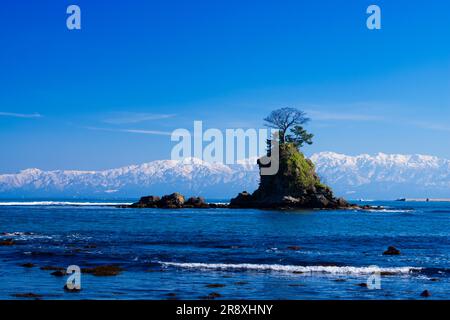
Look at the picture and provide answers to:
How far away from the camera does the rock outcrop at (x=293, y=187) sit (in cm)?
15050

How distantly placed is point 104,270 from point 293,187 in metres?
120

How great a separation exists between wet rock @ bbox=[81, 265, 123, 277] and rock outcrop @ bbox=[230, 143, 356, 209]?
380 feet

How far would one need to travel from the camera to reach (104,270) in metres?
34.7

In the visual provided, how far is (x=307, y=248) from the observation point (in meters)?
52.1

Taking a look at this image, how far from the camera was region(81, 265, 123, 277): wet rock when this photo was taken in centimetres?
3388

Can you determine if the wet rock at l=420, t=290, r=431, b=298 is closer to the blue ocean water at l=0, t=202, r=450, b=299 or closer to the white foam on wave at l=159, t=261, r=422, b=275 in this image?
the blue ocean water at l=0, t=202, r=450, b=299

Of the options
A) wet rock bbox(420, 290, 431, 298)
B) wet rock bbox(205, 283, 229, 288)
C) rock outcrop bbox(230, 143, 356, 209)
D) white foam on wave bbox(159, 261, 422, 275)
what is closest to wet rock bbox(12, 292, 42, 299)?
wet rock bbox(205, 283, 229, 288)

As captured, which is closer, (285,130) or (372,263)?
(372,263)

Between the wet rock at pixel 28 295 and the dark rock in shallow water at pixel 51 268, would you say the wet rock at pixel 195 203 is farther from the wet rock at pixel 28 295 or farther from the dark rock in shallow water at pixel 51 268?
the wet rock at pixel 28 295

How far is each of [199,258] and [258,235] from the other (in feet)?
82.0
